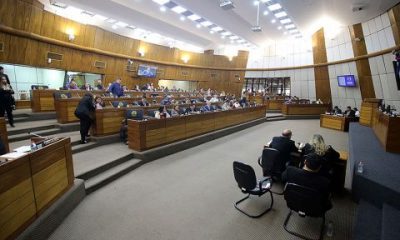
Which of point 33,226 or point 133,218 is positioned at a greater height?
point 33,226

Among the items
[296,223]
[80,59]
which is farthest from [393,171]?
[80,59]

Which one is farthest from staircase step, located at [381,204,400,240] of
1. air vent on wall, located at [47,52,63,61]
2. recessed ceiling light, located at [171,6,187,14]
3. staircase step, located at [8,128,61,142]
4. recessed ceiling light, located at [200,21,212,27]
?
air vent on wall, located at [47,52,63,61]

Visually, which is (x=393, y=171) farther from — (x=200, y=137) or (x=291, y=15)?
(x=291, y=15)

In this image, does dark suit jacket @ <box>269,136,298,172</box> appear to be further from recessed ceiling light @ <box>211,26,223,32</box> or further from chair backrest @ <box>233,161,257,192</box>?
recessed ceiling light @ <box>211,26,223,32</box>

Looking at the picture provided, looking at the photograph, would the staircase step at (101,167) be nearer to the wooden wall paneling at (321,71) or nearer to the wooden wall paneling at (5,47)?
the wooden wall paneling at (5,47)

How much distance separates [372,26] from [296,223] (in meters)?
10.5

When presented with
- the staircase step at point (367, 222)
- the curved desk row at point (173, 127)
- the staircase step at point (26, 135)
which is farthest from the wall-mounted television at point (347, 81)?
the staircase step at point (26, 135)

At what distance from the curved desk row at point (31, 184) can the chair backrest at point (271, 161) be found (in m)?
3.25

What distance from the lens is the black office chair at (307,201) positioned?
2.67 meters


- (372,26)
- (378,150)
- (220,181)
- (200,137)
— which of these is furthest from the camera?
(372,26)

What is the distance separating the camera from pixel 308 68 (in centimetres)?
1578

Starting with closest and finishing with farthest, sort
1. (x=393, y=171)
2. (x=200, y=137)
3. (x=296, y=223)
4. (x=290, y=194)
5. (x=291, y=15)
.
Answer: (x=290, y=194) → (x=296, y=223) → (x=393, y=171) → (x=200, y=137) → (x=291, y=15)

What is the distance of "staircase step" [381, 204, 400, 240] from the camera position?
7.90 feet

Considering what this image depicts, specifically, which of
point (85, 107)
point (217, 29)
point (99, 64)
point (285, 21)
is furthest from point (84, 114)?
point (285, 21)
